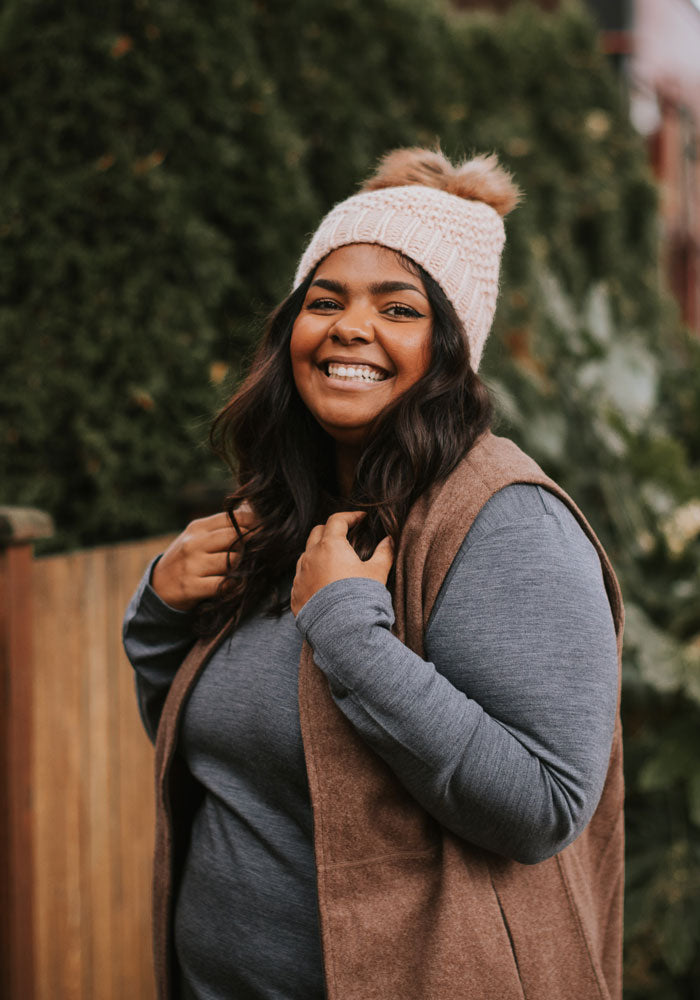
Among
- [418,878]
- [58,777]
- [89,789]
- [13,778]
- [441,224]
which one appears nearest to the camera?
[418,878]

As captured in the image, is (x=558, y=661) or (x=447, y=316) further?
(x=447, y=316)

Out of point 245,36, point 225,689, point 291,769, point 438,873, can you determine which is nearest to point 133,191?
point 245,36

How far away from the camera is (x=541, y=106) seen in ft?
17.4

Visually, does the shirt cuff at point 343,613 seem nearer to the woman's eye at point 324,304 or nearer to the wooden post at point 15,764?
the woman's eye at point 324,304

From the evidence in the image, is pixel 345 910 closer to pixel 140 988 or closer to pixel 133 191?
pixel 140 988

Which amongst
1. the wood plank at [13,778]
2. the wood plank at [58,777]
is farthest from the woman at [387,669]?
the wood plank at [58,777]

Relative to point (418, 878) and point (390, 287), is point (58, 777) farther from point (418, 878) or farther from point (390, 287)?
point (390, 287)

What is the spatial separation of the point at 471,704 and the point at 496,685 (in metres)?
0.05

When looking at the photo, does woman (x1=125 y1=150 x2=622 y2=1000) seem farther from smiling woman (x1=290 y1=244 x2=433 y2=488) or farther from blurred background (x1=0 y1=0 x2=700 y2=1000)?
blurred background (x1=0 y1=0 x2=700 y2=1000)

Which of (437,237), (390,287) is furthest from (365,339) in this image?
(437,237)

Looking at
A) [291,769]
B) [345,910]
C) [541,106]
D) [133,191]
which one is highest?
[541,106]

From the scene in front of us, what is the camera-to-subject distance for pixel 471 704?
127 cm

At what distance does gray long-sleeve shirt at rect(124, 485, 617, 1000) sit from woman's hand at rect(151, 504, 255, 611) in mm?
248

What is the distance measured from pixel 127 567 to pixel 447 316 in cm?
158
